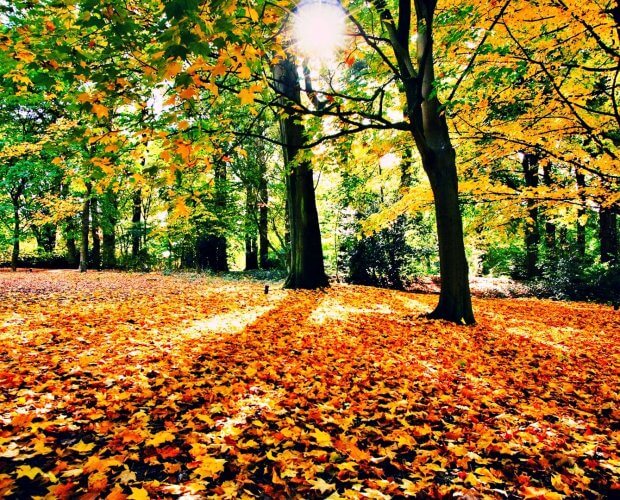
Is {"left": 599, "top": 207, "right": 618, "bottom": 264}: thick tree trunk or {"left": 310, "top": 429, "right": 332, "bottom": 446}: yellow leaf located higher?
{"left": 599, "top": 207, "right": 618, "bottom": 264}: thick tree trunk

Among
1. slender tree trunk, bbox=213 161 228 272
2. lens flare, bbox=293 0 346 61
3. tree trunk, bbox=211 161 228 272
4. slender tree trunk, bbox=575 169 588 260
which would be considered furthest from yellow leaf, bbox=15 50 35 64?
tree trunk, bbox=211 161 228 272

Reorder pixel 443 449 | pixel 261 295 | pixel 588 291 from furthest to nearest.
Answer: pixel 588 291, pixel 261 295, pixel 443 449

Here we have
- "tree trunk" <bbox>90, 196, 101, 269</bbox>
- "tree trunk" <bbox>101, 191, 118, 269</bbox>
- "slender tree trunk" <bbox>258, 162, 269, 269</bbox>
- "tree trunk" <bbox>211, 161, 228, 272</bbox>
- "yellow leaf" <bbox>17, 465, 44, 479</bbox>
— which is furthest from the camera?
"tree trunk" <bbox>101, 191, 118, 269</bbox>

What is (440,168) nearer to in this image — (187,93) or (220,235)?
(187,93)

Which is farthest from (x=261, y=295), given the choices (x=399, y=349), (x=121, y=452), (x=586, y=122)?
(x=586, y=122)

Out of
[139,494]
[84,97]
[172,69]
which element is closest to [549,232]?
[172,69]

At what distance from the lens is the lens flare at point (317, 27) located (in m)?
5.01

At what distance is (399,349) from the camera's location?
534cm

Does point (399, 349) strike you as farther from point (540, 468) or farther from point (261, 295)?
point (261, 295)

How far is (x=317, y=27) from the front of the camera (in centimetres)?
546

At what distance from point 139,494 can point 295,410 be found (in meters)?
1.49

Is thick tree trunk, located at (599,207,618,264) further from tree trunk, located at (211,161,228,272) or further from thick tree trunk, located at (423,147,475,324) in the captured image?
tree trunk, located at (211,161,228,272)

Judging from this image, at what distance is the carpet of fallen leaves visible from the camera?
87.4 inches

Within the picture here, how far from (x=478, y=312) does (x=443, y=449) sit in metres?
7.22
